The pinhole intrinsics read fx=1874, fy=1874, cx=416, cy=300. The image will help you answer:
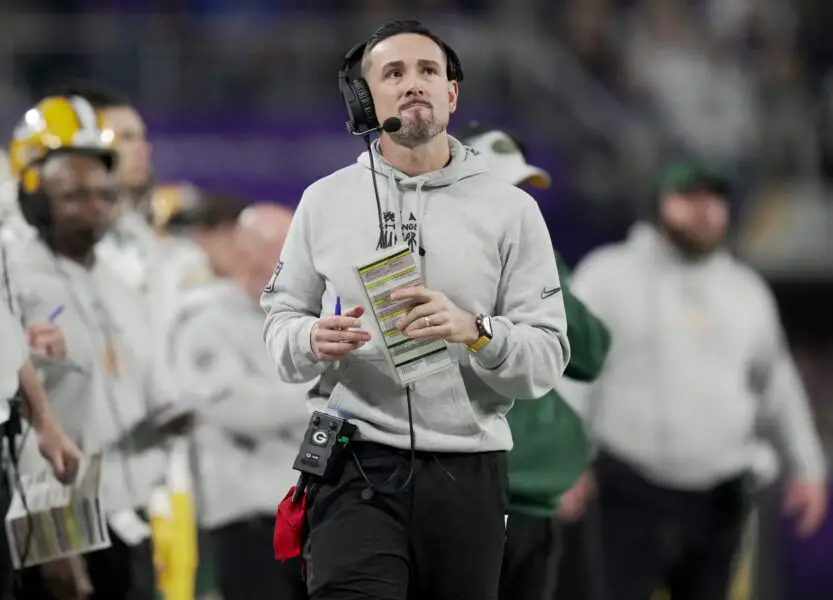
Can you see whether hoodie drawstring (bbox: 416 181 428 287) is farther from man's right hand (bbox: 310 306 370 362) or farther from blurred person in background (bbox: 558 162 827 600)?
blurred person in background (bbox: 558 162 827 600)

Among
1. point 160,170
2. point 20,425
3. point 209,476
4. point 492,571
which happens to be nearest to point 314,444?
point 492,571

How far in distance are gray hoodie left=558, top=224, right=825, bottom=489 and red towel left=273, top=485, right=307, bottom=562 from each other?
362cm

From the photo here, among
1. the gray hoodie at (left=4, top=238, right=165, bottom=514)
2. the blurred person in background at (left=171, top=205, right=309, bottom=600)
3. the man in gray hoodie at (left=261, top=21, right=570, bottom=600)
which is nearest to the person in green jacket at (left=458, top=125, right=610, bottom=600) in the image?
the man in gray hoodie at (left=261, top=21, right=570, bottom=600)

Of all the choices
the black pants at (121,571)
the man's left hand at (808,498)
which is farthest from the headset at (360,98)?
the man's left hand at (808,498)

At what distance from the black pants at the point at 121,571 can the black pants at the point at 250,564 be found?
3.55 feet

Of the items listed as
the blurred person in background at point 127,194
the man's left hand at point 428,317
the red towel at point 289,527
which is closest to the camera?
the man's left hand at point 428,317

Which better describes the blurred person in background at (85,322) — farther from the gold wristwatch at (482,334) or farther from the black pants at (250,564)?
the gold wristwatch at (482,334)

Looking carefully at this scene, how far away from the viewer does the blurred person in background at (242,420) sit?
26.7ft

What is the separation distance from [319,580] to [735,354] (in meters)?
4.11

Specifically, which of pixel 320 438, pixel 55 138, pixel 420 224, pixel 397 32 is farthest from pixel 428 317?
pixel 55 138

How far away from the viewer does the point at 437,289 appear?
477 cm

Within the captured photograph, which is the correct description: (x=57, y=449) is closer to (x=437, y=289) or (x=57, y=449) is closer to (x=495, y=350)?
(x=437, y=289)

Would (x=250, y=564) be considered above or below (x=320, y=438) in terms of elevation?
below

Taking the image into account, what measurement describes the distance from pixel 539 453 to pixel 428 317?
5.54ft
